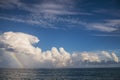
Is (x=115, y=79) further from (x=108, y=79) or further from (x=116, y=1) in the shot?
(x=116, y=1)

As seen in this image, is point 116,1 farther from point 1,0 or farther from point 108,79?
point 108,79

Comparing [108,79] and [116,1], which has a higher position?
[116,1]

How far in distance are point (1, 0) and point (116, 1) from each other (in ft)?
15.1

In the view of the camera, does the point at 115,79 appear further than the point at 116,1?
Yes

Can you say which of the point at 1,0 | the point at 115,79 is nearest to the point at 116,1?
the point at 1,0

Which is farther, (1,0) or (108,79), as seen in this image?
(108,79)

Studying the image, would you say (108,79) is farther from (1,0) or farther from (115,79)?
(1,0)

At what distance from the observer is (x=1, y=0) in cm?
932

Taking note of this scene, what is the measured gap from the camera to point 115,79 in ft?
51.8

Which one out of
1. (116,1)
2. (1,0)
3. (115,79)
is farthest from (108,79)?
(1,0)

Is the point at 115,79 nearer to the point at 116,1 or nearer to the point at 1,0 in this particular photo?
the point at 116,1

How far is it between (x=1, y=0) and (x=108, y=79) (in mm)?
10113

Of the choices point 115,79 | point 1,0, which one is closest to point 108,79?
point 115,79

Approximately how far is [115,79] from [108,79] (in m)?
0.66
